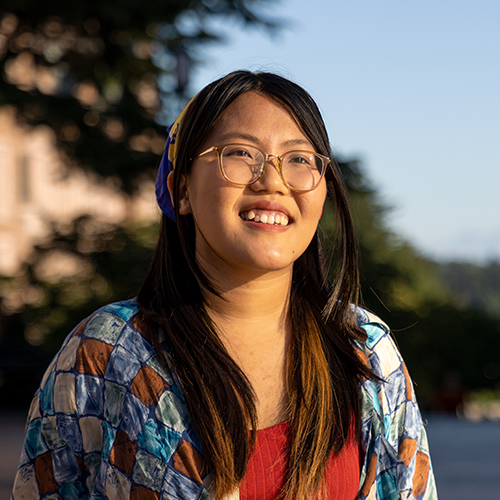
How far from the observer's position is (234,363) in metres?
1.74

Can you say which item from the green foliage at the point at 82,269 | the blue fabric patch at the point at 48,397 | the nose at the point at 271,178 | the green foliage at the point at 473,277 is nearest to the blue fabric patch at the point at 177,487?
the blue fabric patch at the point at 48,397

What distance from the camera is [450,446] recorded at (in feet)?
27.9

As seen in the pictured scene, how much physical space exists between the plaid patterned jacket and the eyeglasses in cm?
43

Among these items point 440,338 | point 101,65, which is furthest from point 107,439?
point 440,338

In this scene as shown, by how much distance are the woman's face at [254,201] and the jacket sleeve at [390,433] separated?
0.38m

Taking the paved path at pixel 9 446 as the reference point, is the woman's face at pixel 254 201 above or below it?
above

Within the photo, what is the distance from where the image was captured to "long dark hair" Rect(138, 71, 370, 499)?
1.62 meters

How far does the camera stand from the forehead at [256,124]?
1.69 m

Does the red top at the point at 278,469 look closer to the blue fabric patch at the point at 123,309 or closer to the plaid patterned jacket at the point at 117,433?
the plaid patterned jacket at the point at 117,433

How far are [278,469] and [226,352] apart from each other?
306mm

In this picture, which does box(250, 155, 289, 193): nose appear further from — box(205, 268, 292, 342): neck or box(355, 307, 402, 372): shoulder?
box(355, 307, 402, 372): shoulder

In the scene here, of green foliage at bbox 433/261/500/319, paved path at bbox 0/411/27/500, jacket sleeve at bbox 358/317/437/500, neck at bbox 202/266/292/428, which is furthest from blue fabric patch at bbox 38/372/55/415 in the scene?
green foliage at bbox 433/261/500/319

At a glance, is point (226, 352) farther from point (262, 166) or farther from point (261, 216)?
point (262, 166)

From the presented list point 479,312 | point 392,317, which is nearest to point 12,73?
point 392,317
